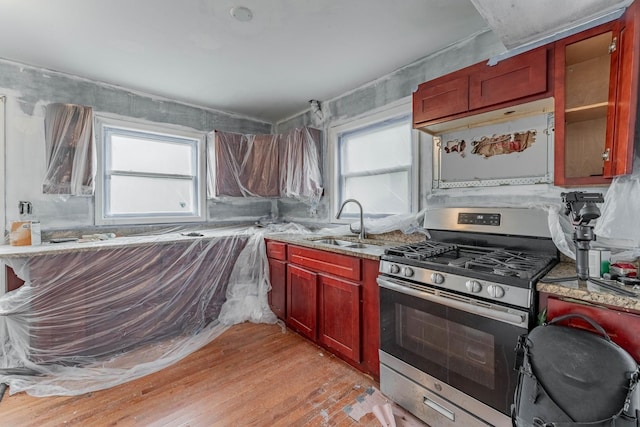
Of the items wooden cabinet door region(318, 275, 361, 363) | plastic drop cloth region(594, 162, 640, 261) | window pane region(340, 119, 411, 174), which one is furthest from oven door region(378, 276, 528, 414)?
window pane region(340, 119, 411, 174)

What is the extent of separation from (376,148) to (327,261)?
1.31 metres

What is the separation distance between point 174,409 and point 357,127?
2742 millimetres

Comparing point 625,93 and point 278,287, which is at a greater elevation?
point 625,93

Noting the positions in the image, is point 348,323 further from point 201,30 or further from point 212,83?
point 212,83

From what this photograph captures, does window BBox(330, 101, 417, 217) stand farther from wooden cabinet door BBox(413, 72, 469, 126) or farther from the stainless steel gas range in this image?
the stainless steel gas range

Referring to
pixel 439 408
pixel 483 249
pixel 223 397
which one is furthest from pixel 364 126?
pixel 223 397

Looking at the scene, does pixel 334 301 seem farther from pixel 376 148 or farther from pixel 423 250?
pixel 376 148

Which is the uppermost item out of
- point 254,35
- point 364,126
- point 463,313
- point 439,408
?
point 254,35

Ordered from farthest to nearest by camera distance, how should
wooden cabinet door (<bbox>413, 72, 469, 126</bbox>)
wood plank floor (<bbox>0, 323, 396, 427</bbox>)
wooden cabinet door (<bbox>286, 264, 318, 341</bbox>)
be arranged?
wooden cabinet door (<bbox>286, 264, 318, 341</bbox>), wooden cabinet door (<bbox>413, 72, 469, 126</bbox>), wood plank floor (<bbox>0, 323, 396, 427</bbox>)

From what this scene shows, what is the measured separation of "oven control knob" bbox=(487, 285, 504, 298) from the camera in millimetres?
1263

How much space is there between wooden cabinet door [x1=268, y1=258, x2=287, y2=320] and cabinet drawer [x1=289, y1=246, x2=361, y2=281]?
20 cm

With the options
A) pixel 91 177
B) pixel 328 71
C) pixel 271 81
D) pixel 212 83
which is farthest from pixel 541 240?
pixel 91 177

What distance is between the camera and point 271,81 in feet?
9.09

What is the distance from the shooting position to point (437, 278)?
149cm
